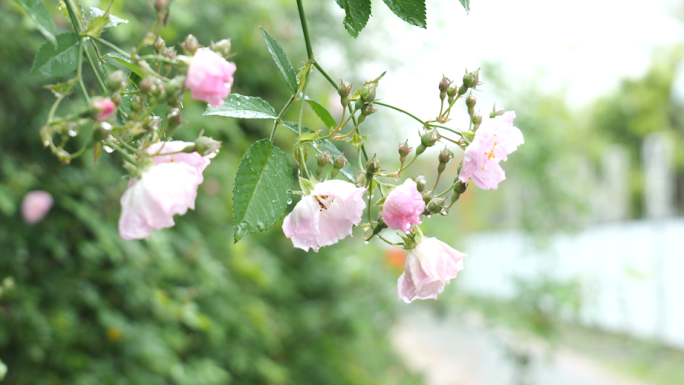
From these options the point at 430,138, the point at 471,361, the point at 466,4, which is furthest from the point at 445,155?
the point at 471,361

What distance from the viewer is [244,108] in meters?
0.48

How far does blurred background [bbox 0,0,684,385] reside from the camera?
1.57m

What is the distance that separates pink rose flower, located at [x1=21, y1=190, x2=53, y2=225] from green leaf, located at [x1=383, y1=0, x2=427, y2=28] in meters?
1.31

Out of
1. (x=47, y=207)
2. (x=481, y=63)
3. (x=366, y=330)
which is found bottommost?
(x=47, y=207)

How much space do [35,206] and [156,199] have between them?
1.34 metres

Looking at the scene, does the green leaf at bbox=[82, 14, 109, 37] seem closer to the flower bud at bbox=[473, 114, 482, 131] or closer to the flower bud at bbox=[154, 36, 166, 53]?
the flower bud at bbox=[154, 36, 166, 53]

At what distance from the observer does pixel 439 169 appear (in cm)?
50

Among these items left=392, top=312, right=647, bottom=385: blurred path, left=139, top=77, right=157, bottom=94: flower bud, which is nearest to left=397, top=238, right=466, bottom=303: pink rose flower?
left=139, top=77, right=157, bottom=94: flower bud

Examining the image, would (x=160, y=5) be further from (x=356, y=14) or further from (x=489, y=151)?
(x=489, y=151)

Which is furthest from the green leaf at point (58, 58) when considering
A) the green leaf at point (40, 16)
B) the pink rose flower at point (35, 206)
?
the pink rose flower at point (35, 206)

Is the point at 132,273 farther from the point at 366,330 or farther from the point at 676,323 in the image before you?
the point at 676,323

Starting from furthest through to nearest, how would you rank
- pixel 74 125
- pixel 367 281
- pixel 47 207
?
pixel 367 281, pixel 47 207, pixel 74 125

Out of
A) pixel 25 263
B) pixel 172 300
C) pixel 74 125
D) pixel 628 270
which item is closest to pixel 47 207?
pixel 25 263

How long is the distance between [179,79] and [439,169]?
0.78 feet
